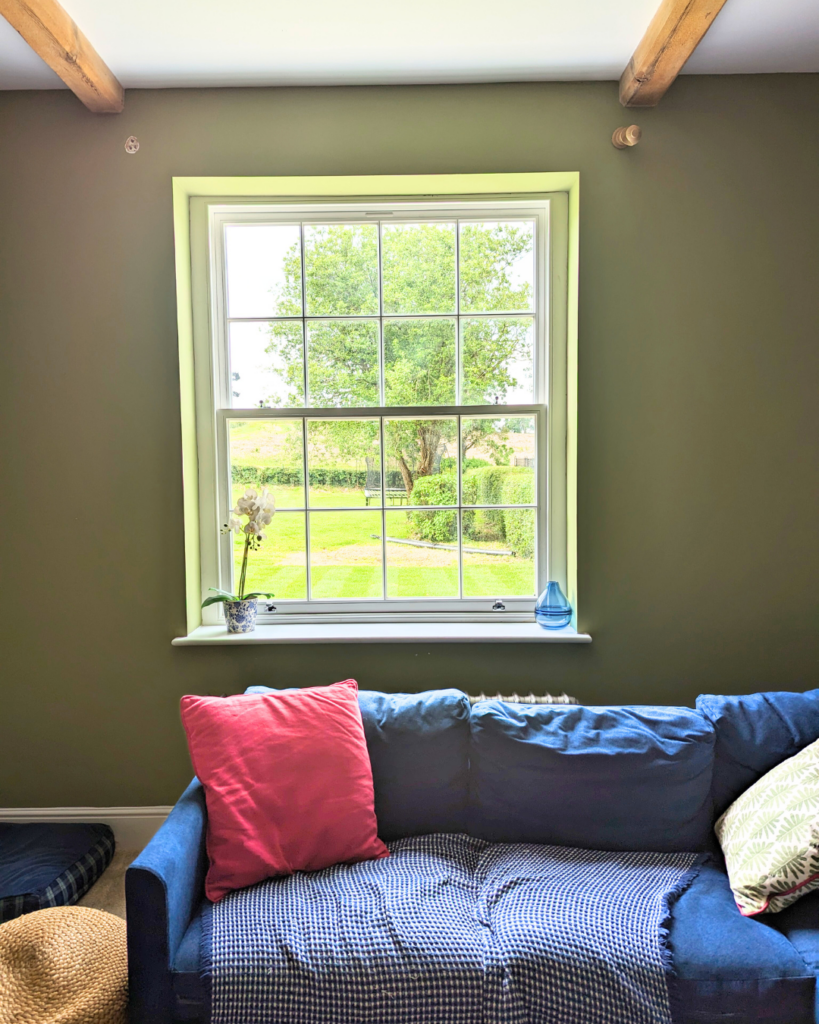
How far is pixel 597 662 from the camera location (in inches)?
108

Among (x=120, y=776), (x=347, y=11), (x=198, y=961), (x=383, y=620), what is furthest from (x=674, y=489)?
(x=120, y=776)

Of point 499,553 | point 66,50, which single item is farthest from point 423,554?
point 66,50

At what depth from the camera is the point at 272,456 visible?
2955mm

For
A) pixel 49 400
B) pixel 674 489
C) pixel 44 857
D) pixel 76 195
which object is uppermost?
pixel 76 195

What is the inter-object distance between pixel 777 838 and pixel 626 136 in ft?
8.14

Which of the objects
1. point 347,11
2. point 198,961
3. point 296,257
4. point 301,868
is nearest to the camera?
point 198,961

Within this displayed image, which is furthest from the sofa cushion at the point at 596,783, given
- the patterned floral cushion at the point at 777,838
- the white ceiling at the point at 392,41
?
the white ceiling at the point at 392,41

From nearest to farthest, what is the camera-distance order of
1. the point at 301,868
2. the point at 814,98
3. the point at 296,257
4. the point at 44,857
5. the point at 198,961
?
the point at 198,961, the point at 301,868, the point at 44,857, the point at 814,98, the point at 296,257

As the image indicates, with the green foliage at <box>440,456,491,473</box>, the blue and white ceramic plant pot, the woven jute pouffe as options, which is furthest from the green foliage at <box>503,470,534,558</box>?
the woven jute pouffe

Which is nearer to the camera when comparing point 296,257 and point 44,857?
point 44,857

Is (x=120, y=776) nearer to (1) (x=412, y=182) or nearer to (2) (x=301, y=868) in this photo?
(2) (x=301, y=868)

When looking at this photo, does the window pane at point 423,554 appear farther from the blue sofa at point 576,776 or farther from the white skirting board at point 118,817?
the white skirting board at point 118,817

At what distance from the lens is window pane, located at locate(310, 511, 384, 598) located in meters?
2.96

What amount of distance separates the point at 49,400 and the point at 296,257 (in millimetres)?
1193
